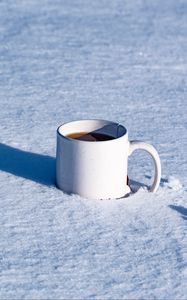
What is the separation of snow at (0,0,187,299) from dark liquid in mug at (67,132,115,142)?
11 centimetres

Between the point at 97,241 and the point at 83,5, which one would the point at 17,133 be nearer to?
the point at 97,241

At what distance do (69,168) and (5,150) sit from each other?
30cm

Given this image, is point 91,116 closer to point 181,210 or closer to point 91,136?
point 91,136

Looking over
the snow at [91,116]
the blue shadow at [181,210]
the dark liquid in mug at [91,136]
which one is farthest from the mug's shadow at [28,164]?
the blue shadow at [181,210]

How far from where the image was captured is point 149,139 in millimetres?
1916

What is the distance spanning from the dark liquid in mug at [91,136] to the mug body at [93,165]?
13 mm

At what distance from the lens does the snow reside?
1.34 meters

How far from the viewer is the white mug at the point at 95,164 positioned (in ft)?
5.05

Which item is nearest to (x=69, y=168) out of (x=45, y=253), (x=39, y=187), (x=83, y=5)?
(x=39, y=187)

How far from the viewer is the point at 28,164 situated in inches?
69.1

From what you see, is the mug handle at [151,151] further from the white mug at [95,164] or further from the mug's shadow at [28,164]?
the mug's shadow at [28,164]

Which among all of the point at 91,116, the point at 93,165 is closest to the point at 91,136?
the point at 93,165

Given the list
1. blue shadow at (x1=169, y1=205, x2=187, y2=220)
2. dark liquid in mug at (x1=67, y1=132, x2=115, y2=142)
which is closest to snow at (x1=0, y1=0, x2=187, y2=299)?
blue shadow at (x1=169, y1=205, x2=187, y2=220)

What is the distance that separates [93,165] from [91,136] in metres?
0.10
